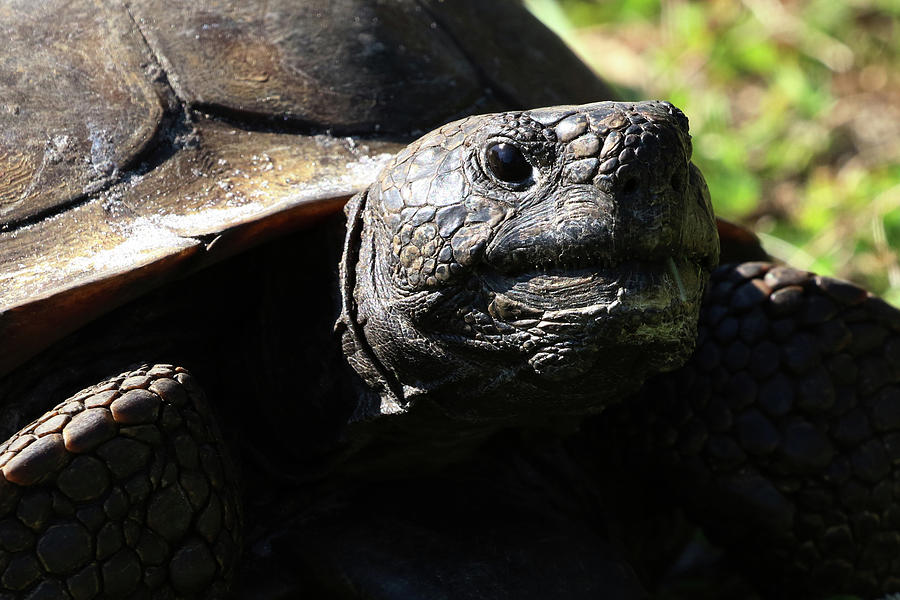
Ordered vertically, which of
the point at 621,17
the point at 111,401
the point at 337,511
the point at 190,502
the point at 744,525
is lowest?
the point at 621,17

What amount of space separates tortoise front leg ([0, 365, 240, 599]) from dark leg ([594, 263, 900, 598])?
1251 mm

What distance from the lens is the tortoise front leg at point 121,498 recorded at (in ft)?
6.82

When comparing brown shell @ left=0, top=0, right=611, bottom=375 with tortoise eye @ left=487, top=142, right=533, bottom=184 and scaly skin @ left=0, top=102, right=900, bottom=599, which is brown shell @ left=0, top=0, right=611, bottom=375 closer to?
scaly skin @ left=0, top=102, right=900, bottom=599

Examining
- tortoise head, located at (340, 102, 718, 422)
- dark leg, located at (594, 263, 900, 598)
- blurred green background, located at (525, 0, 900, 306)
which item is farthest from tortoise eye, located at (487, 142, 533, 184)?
blurred green background, located at (525, 0, 900, 306)

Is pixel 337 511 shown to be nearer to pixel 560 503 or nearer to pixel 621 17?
pixel 560 503

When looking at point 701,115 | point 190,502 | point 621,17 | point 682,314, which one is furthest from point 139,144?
point 621,17

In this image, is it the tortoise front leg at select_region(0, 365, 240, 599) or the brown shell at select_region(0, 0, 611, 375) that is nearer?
the tortoise front leg at select_region(0, 365, 240, 599)

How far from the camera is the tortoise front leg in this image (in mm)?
2078

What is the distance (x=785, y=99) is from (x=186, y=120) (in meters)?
4.20

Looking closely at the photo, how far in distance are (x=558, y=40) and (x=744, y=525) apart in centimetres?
157

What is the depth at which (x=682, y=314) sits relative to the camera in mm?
2033

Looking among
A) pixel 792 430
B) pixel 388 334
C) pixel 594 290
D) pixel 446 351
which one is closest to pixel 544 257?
pixel 594 290

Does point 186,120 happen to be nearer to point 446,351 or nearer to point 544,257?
point 446,351

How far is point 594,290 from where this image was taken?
78.4 inches
